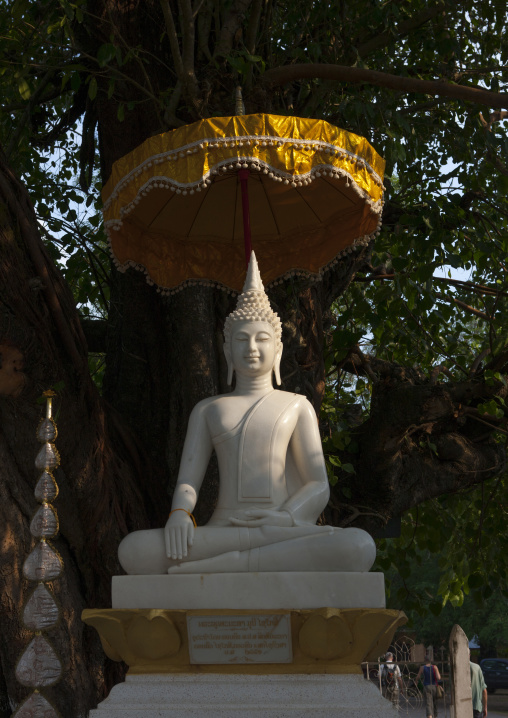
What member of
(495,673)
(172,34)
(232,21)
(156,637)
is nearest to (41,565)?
(156,637)

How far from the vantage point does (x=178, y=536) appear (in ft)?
13.0

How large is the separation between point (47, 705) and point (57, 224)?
4138 millimetres

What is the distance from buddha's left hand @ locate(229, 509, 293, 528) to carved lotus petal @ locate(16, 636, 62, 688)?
0.99m

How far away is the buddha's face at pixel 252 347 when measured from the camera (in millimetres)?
4480

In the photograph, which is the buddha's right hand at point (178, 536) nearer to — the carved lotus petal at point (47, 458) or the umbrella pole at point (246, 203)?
the carved lotus petal at point (47, 458)

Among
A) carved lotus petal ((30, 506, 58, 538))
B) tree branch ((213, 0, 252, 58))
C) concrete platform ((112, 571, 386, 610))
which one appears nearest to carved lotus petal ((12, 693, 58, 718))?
concrete platform ((112, 571, 386, 610))

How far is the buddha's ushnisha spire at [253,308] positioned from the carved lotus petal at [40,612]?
5.21 feet

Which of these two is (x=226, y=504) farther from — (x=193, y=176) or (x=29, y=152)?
(x=29, y=152)

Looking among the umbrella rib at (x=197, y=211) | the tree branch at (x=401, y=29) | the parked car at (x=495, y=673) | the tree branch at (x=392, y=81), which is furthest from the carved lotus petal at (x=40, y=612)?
the parked car at (x=495, y=673)

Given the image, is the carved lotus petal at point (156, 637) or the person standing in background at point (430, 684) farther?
the person standing in background at point (430, 684)

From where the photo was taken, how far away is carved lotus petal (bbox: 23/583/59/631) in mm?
3836

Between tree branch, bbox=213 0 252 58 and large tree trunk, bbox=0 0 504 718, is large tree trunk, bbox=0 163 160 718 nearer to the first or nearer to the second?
large tree trunk, bbox=0 0 504 718

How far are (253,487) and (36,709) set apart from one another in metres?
1.36

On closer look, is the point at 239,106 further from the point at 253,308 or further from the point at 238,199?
the point at 253,308
